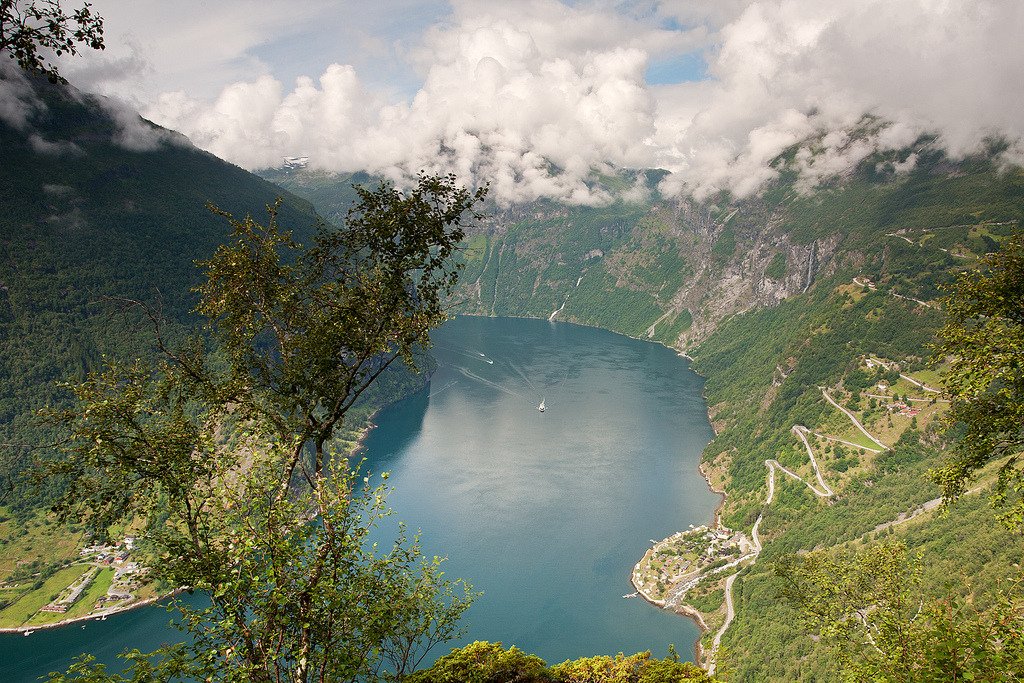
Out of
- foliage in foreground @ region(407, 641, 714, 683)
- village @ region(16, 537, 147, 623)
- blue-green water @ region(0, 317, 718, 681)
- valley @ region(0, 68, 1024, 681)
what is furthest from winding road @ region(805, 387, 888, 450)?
village @ region(16, 537, 147, 623)

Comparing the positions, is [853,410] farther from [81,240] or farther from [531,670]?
[81,240]

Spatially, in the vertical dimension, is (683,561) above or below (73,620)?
above

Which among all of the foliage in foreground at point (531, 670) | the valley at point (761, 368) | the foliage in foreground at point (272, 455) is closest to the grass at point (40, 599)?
the valley at point (761, 368)

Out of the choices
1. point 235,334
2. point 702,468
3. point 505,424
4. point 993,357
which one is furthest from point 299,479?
point 993,357

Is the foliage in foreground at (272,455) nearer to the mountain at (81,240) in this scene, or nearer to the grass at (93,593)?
the grass at (93,593)

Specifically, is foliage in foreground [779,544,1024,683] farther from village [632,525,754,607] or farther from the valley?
village [632,525,754,607]

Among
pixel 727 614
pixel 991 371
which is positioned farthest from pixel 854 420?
pixel 991 371

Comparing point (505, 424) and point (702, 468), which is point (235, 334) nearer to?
point (702, 468)
